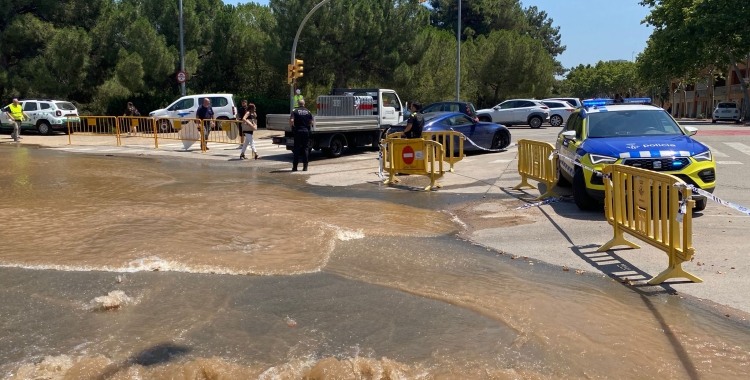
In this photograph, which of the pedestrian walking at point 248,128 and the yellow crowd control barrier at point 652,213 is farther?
the pedestrian walking at point 248,128

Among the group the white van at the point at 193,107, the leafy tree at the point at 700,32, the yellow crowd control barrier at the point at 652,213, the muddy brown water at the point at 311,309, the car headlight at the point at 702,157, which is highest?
the leafy tree at the point at 700,32

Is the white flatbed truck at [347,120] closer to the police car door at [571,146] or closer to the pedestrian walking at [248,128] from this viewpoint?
the pedestrian walking at [248,128]

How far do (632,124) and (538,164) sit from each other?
73.3 inches

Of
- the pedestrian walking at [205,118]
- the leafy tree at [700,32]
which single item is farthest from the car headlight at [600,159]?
the leafy tree at [700,32]

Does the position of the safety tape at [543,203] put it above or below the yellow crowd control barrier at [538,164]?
below

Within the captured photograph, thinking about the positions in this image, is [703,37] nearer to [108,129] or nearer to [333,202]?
[108,129]

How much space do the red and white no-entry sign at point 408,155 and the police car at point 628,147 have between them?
2934 millimetres

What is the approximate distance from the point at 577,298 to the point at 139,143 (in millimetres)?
21814

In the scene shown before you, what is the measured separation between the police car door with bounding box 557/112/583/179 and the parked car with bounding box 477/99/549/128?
2271 centimetres

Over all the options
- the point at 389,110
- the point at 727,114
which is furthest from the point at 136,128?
the point at 727,114

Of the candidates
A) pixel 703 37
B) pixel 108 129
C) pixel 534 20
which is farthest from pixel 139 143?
pixel 534 20

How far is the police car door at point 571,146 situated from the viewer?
10.4 meters

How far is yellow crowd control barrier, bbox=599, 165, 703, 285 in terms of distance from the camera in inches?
240

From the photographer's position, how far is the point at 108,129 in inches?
1051
